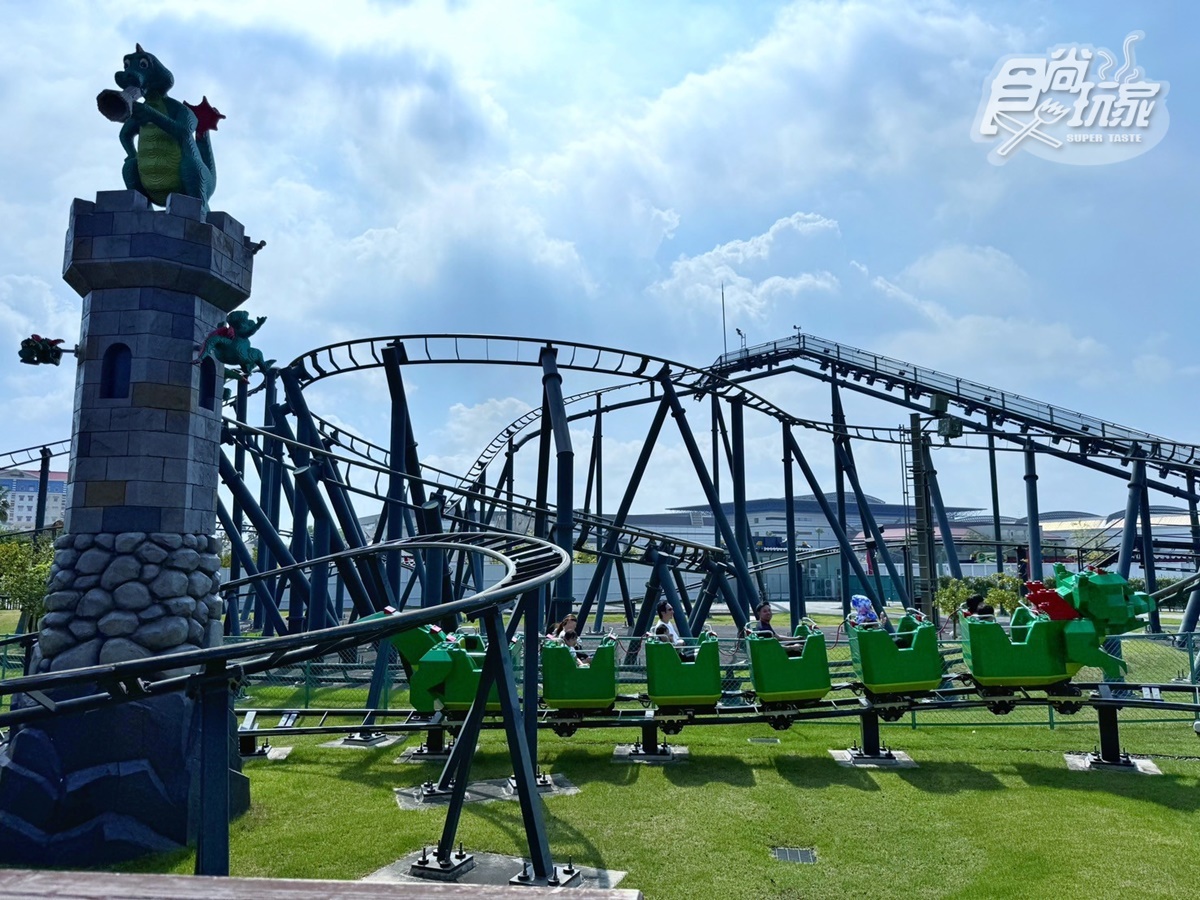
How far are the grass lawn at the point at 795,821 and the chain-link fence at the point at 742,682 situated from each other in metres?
1.03

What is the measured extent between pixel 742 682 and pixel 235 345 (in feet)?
31.2

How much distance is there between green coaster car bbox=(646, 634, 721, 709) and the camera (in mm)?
8578

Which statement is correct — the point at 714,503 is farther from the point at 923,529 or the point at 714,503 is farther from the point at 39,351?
the point at 39,351

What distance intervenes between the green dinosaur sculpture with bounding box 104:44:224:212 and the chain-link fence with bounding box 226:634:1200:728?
4885 millimetres

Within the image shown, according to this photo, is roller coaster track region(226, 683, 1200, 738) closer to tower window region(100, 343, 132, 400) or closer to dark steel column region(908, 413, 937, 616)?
tower window region(100, 343, 132, 400)

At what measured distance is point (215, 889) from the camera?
1.89 metres

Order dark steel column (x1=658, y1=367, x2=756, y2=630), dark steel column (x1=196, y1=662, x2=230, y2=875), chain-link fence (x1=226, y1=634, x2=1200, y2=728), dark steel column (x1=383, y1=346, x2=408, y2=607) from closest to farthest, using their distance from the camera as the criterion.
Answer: dark steel column (x1=196, y1=662, x2=230, y2=875), chain-link fence (x1=226, y1=634, x2=1200, y2=728), dark steel column (x1=383, y1=346, x2=408, y2=607), dark steel column (x1=658, y1=367, x2=756, y2=630)

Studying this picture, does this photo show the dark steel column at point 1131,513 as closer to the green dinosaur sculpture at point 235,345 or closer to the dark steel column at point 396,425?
the dark steel column at point 396,425

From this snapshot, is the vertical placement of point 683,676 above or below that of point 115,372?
below

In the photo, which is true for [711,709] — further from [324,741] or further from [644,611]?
[644,611]

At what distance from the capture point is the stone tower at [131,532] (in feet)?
19.4

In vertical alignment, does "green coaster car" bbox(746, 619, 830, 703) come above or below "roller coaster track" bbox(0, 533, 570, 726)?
below

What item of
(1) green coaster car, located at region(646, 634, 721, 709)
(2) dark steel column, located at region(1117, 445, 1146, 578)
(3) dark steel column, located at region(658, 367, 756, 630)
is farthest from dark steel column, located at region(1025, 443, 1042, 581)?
(1) green coaster car, located at region(646, 634, 721, 709)

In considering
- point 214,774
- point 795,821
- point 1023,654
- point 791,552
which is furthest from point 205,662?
point 791,552
